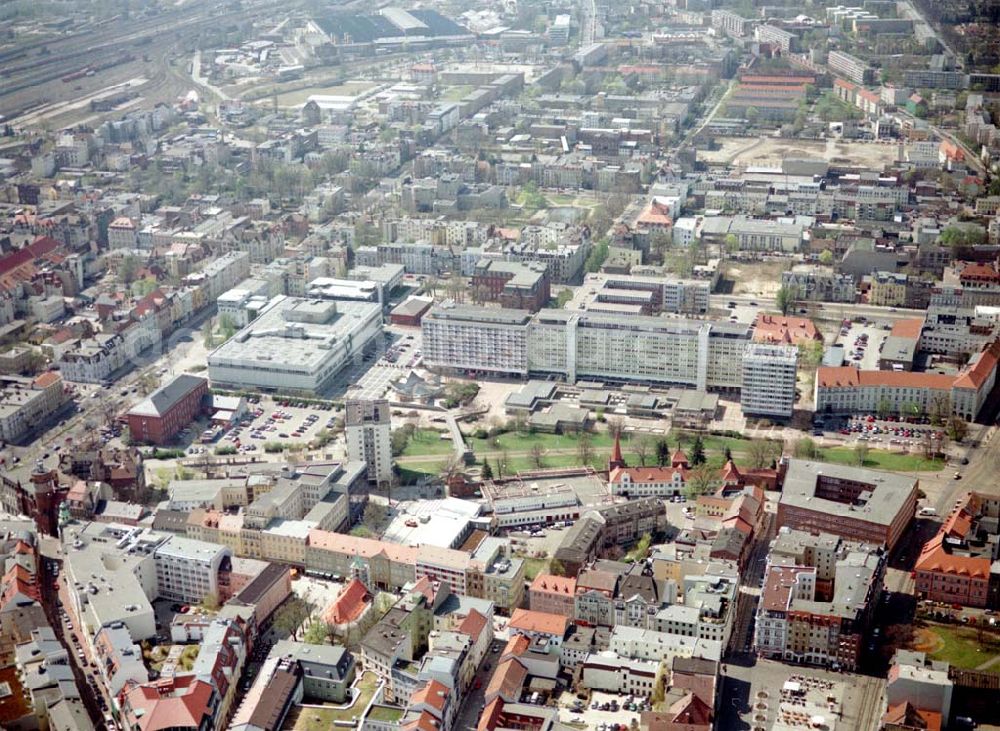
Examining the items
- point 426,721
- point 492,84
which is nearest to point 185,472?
point 426,721

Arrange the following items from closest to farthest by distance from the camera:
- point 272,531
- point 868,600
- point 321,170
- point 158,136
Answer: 1. point 868,600
2. point 272,531
3. point 321,170
4. point 158,136

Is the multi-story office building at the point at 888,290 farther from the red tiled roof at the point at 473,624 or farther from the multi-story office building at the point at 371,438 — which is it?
the red tiled roof at the point at 473,624

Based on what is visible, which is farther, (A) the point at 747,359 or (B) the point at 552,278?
(B) the point at 552,278

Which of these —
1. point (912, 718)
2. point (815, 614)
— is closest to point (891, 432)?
point (815, 614)

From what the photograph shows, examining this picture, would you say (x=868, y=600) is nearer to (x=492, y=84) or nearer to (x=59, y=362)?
(x=59, y=362)

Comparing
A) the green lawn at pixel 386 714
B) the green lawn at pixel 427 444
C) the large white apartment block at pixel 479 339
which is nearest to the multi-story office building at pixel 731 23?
the large white apartment block at pixel 479 339

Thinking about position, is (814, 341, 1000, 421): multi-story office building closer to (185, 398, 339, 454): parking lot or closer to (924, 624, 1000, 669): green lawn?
(924, 624, 1000, 669): green lawn

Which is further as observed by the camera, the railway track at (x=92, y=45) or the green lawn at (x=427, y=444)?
the railway track at (x=92, y=45)
